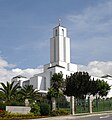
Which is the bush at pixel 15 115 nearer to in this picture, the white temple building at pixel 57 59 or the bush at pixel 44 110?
the bush at pixel 44 110

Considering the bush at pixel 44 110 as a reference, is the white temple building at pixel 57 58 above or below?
above

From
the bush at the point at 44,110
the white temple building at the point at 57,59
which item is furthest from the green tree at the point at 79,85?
the white temple building at the point at 57,59

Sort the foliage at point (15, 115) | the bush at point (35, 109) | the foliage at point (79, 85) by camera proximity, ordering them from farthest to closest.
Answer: the foliage at point (79, 85)
the bush at point (35, 109)
the foliage at point (15, 115)

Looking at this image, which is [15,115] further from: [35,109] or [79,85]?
[79,85]

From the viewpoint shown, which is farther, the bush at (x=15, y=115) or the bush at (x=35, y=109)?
the bush at (x=35, y=109)

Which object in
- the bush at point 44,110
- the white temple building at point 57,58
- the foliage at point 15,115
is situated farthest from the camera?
the white temple building at point 57,58

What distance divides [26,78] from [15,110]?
103 m

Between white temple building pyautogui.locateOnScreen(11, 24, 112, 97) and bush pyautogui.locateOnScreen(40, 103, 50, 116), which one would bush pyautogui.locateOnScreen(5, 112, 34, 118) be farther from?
white temple building pyautogui.locateOnScreen(11, 24, 112, 97)

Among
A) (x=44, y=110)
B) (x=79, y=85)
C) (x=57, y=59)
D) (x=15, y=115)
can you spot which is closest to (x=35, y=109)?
(x=44, y=110)

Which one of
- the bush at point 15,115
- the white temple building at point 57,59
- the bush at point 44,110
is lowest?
the bush at point 15,115

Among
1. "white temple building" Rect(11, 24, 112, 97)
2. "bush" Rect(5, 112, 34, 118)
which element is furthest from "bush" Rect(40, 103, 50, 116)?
"white temple building" Rect(11, 24, 112, 97)

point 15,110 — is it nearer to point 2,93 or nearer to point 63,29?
point 2,93

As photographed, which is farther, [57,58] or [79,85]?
[57,58]

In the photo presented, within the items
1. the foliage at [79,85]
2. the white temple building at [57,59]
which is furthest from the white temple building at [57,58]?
the foliage at [79,85]
